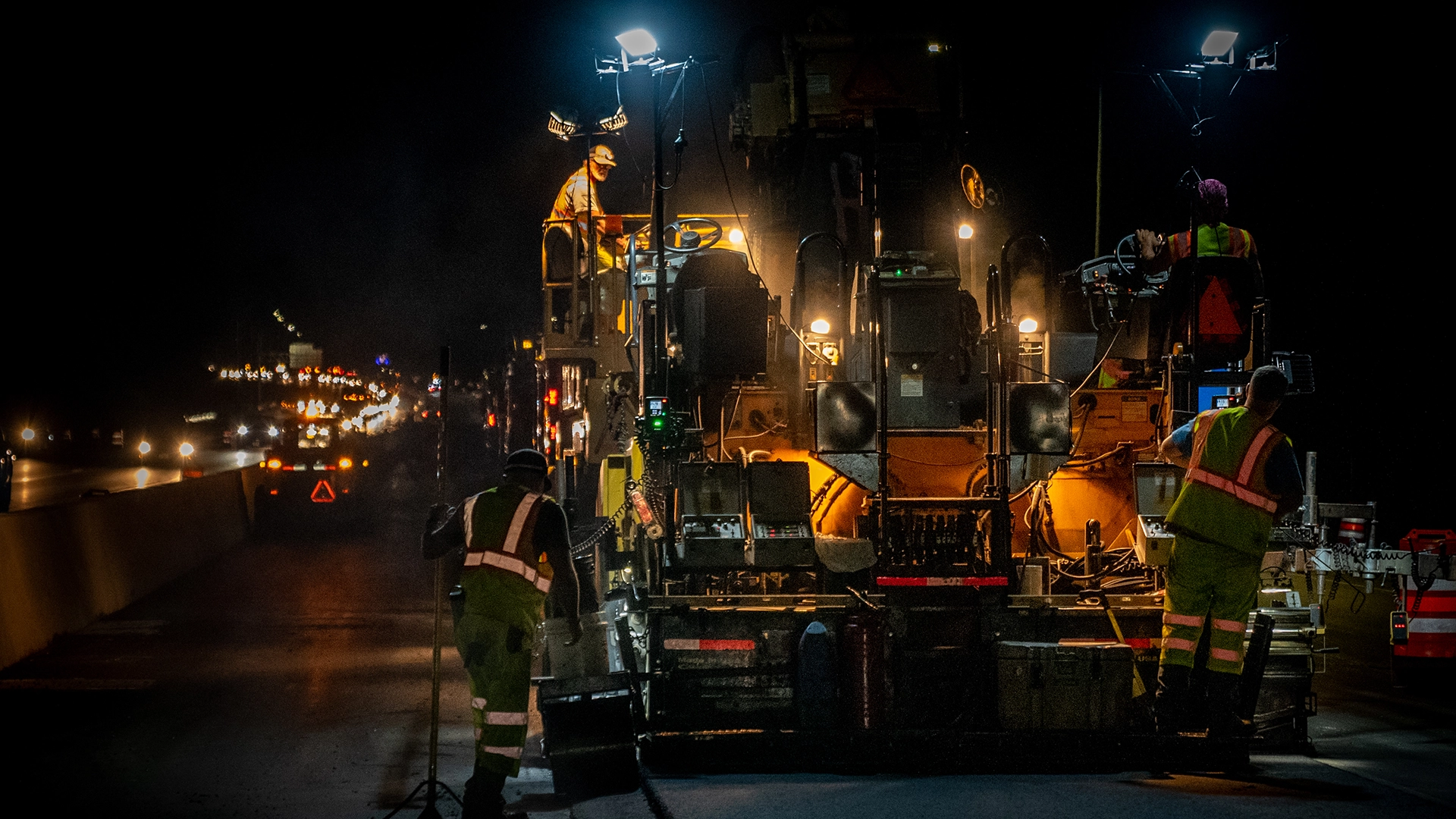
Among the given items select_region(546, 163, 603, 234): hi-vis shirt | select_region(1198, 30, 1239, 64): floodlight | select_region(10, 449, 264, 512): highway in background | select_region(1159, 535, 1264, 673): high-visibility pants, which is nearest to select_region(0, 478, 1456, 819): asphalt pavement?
select_region(1159, 535, 1264, 673): high-visibility pants

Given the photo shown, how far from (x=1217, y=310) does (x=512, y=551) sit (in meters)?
5.90

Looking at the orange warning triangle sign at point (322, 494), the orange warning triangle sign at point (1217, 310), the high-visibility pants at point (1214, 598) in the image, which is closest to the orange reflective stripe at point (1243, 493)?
the high-visibility pants at point (1214, 598)

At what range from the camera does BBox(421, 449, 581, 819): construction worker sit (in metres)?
6.04

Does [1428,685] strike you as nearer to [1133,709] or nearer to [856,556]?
[1133,709]

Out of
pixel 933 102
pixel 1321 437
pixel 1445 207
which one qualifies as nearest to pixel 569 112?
pixel 933 102

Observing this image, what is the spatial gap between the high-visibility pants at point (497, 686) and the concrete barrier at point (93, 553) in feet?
22.3

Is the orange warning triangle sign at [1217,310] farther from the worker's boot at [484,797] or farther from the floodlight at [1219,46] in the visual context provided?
the worker's boot at [484,797]

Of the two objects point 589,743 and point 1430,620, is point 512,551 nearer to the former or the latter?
point 589,743

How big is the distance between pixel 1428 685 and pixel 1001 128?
13773mm

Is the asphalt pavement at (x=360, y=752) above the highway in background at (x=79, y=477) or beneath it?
beneath

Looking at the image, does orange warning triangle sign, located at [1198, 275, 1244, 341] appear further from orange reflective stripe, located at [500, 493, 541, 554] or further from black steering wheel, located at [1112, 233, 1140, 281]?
orange reflective stripe, located at [500, 493, 541, 554]

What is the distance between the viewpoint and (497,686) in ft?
20.0

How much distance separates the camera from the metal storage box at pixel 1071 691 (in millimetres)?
7203

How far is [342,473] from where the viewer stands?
2419 cm
